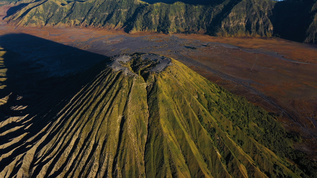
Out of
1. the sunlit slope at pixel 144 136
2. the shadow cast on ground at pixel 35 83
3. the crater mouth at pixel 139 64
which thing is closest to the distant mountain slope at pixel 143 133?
the sunlit slope at pixel 144 136

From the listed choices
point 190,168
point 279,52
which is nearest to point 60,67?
point 190,168

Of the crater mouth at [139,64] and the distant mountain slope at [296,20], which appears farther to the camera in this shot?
the distant mountain slope at [296,20]

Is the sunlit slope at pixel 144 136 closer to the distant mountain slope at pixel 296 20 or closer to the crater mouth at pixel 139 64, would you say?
the crater mouth at pixel 139 64

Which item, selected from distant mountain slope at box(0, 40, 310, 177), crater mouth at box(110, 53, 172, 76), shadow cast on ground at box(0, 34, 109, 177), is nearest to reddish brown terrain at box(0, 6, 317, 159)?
distant mountain slope at box(0, 40, 310, 177)

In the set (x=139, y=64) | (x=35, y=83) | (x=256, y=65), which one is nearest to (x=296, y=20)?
(x=256, y=65)

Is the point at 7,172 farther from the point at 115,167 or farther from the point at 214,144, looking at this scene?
the point at 214,144

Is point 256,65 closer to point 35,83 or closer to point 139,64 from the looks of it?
point 139,64
